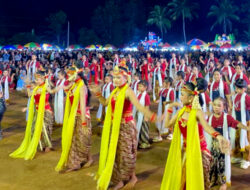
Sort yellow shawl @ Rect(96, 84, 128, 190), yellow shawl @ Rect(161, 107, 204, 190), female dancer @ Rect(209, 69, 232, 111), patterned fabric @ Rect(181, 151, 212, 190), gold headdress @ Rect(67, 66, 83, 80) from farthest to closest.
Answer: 1. female dancer @ Rect(209, 69, 232, 111)
2. gold headdress @ Rect(67, 66, 83, 80)
3. yellow shawl @ Rect(96, 84, 128, 190)
4. patterned fabric @ Rect(181, 151, 212, 190)
5. yellow shawl @ Rect(161, 107, 204, 190)

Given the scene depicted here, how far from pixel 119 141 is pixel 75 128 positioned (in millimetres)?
1201

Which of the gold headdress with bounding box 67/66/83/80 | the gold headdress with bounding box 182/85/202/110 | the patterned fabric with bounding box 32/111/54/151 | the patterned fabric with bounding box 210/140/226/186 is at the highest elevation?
the gold headdress with bounding box 67/66/83/80

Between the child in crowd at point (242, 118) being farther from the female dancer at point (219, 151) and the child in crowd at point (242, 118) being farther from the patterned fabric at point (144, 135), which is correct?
the patterned fabric at point (144, 135)

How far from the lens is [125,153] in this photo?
5.05 metres

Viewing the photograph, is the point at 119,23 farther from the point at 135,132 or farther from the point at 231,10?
the point at 135,132

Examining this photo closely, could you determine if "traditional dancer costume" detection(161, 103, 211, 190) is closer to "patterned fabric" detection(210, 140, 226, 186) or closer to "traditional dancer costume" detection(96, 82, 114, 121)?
"patterned fabric" detection(210, 140, 226, 186)

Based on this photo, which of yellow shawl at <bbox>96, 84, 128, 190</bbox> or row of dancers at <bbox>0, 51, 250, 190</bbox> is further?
yellow shawl at <bbox>96, 84, 128, 190</bbox>

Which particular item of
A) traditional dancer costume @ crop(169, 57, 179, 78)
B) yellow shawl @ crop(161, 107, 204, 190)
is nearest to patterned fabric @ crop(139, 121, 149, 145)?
yellow shawl @ crop(161, 107, 204, 190)

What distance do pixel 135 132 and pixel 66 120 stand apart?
150 cm

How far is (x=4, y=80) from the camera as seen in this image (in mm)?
13078

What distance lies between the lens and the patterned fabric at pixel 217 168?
16.5 feet

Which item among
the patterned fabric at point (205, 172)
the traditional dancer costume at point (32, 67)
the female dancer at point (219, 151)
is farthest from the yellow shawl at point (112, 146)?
the traditional dancer costume at point (32, 67)

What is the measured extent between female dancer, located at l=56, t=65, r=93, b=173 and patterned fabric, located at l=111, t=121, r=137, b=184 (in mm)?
1022

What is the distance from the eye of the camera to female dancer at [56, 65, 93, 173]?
5887mm
